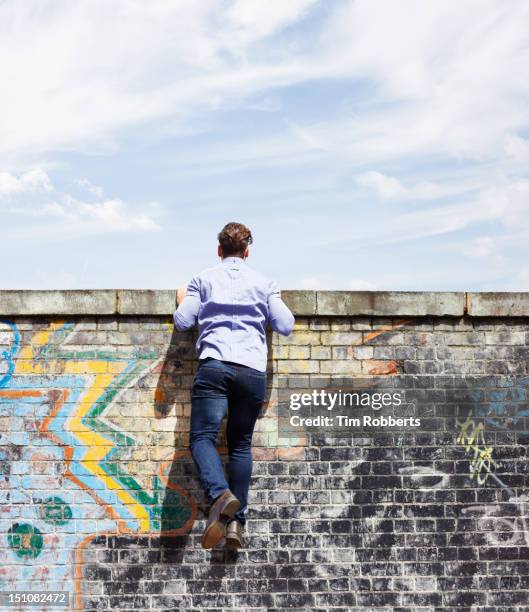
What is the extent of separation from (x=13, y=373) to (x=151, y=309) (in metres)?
1.11

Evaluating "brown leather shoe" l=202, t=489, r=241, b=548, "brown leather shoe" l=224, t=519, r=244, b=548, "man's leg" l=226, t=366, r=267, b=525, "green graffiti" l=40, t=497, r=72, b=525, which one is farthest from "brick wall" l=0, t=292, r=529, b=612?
"brown leather shoe" l=202, t=489, r=241, b=548

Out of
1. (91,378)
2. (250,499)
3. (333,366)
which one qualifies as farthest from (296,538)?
(91,378)

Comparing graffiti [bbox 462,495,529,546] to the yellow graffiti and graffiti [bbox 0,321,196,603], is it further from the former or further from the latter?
the yellow graffiti

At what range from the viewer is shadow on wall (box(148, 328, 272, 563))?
5773 mm

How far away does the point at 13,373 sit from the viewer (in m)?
5.86

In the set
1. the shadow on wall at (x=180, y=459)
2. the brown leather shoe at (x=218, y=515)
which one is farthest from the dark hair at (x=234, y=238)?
the brown leather shoe at (x=218, y=515)

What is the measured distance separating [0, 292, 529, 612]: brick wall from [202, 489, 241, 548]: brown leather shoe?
2.63 feet

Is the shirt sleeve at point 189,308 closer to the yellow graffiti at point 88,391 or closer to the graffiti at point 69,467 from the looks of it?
the graffiti at point 69,467

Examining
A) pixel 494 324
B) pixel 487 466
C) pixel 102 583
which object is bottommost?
pixel 102 583

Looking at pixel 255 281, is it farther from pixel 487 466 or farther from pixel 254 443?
pixel 487 466

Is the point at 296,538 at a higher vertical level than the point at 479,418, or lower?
lower

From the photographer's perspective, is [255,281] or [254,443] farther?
[254,443]

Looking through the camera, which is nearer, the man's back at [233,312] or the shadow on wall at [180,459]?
the man's back at [233,312]

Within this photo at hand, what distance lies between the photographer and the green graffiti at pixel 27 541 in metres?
5.75
